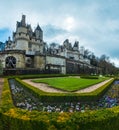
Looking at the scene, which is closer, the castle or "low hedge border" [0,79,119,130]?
"low hedge border" [0,79,119,130]

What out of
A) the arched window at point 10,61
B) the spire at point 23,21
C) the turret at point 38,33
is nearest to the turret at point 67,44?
the turret at point 38,33

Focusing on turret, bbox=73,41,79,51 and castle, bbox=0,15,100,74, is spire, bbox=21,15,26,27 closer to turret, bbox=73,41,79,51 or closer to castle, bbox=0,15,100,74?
castle, bbox=0,15,100,74

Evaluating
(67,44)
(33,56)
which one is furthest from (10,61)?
(67,44)

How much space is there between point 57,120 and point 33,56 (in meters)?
42.8

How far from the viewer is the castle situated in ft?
135

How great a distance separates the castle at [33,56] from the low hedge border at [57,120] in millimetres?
30160

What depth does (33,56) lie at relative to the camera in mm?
47688

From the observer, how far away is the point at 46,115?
5855 millimetres

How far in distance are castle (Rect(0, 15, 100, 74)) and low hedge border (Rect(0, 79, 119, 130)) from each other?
30160 mm

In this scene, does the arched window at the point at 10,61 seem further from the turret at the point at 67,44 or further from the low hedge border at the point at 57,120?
the turret at the point at 67,44

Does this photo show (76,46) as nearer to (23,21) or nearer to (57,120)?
(23,21)

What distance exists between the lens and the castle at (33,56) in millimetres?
41188

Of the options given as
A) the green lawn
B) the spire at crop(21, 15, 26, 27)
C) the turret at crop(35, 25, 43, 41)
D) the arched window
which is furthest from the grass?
the turret at crop(35, 25, 43, 41)

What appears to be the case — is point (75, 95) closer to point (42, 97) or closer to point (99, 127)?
point (42, 97)
